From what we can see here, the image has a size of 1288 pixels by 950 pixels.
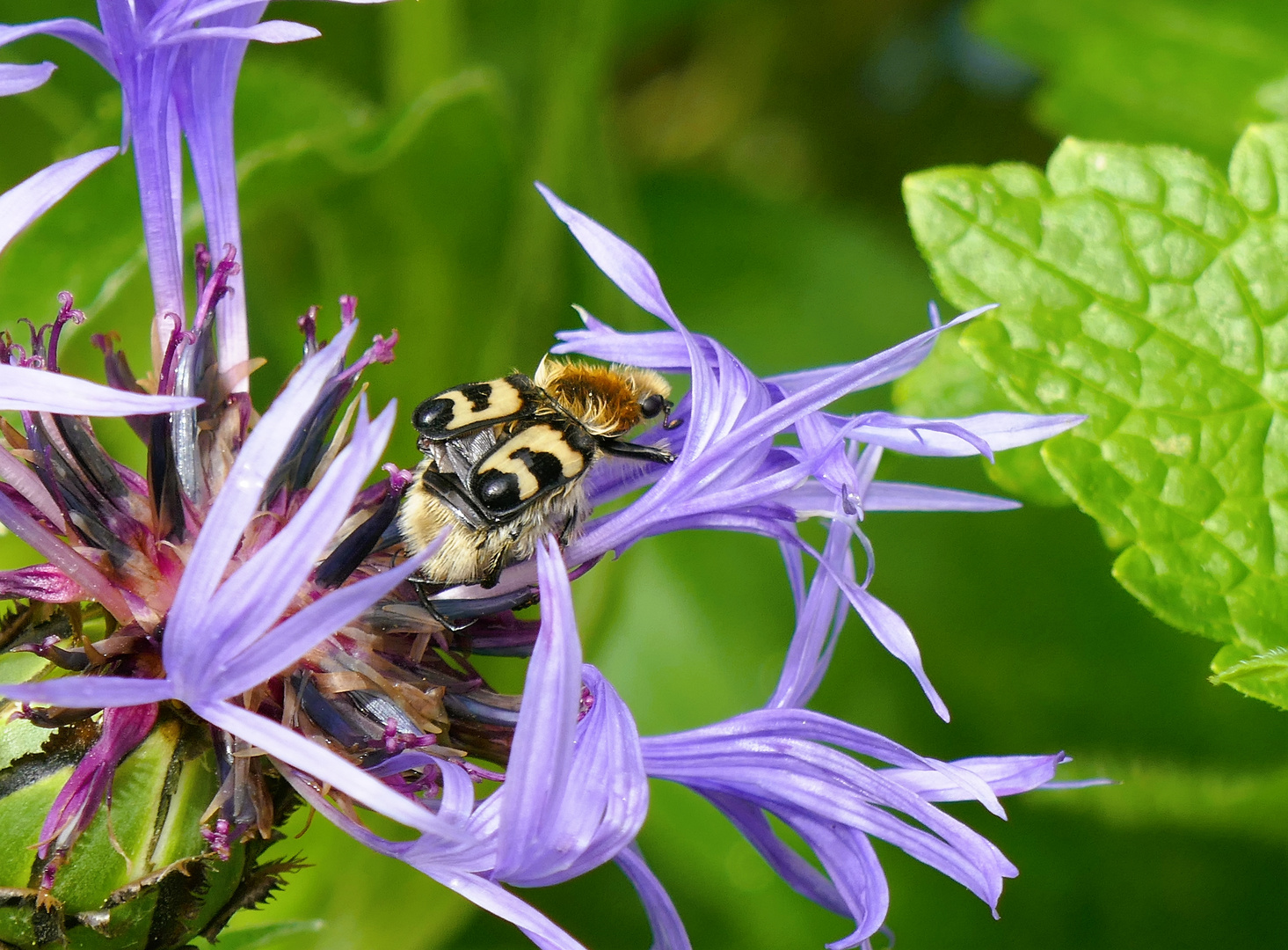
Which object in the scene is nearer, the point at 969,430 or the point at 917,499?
the point at 969,430

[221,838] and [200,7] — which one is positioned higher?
[200,7]

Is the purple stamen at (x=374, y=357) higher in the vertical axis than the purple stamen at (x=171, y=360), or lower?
lower

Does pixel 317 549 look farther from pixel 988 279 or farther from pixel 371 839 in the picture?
pixel 988 279

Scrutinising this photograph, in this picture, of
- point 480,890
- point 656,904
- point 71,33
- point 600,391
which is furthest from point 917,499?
point 71,33

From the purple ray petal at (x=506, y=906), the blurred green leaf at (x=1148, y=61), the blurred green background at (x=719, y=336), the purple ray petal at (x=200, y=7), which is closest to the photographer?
the purple ray petal at (x=506, y=906)

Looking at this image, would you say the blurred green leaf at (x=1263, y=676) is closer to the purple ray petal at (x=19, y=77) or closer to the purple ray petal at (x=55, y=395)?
the purple ray petal at (x=55, y=395)

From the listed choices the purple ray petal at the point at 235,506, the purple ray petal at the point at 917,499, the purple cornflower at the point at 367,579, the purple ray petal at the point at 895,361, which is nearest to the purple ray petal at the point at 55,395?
the purple cornflower at the point at 367,579

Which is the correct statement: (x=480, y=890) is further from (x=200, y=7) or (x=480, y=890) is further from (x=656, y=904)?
(x=200, y=7)

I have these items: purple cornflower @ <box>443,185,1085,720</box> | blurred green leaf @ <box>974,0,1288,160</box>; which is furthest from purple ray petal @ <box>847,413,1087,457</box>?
blurred green leaf @ <box>974,0,1288,160</box>
